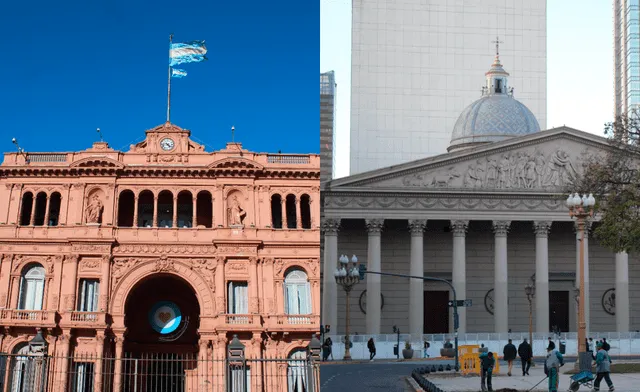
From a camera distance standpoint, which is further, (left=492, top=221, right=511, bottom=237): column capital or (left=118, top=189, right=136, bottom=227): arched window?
(left=492, top=221, right=511, bottom=237): column capital

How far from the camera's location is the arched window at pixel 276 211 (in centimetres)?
909

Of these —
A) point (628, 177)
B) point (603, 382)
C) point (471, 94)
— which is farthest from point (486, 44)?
point (603, 382)

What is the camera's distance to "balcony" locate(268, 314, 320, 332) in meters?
8.95

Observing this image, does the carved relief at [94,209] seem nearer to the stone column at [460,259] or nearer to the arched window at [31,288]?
the arched window at [31,288]

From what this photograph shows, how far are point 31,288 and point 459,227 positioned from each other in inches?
1640


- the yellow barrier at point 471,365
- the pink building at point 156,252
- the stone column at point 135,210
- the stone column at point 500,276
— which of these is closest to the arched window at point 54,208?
the pink building at point 156,252

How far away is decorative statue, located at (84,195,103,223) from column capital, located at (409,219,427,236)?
4062 cm

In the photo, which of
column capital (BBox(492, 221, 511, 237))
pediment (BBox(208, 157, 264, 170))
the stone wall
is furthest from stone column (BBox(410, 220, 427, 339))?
pediment (BBox(208, 157, 264, 170))

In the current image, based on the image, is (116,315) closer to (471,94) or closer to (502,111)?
(502,111)

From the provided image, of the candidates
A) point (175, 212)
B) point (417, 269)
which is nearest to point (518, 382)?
point (175, 212)

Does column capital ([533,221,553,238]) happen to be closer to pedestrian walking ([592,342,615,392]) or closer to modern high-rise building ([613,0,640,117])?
pedestrian walking ([592,342,615,392])

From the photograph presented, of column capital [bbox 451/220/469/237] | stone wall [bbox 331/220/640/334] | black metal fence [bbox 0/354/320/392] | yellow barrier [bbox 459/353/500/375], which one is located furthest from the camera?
stone wall [bbox 331/220/640/334]

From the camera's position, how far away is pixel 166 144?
933 centimetres

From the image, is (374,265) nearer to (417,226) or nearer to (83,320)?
(417,226)
